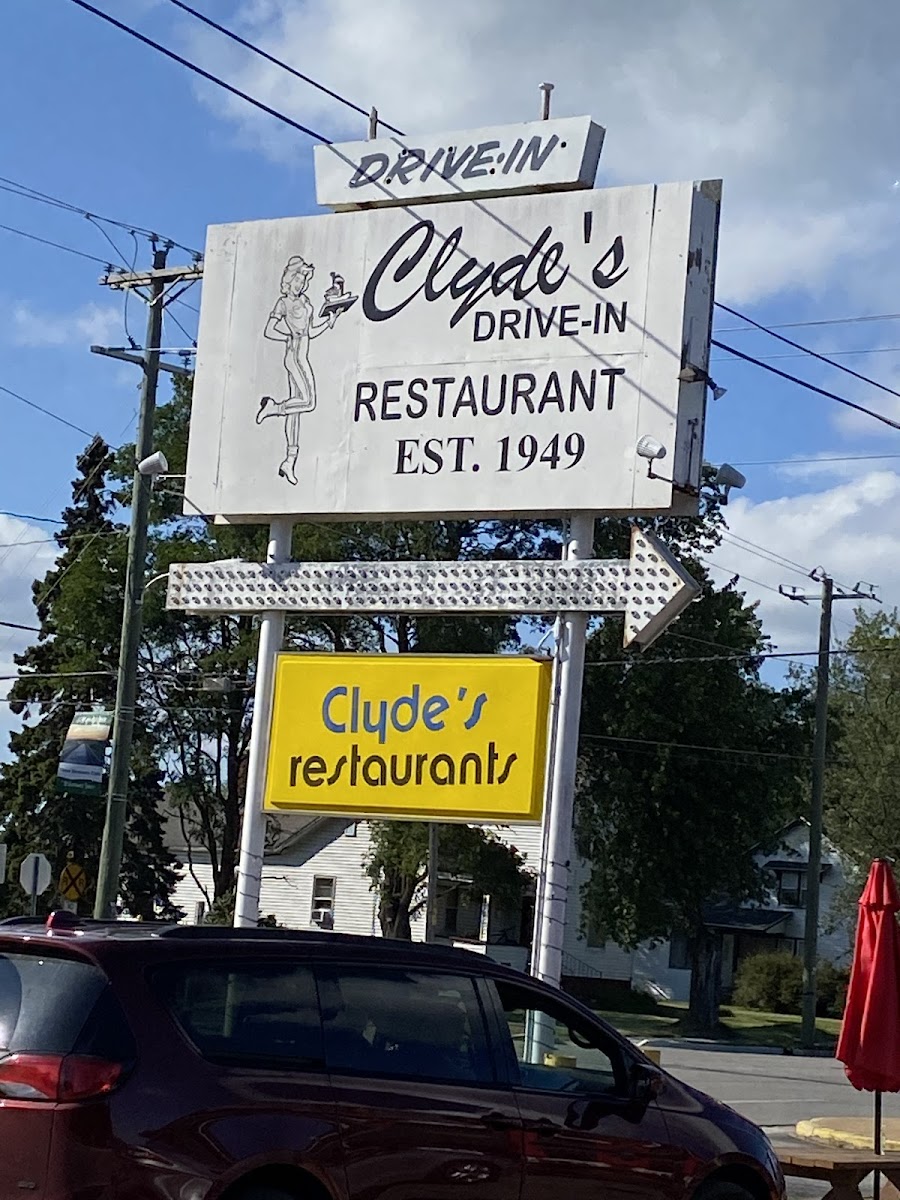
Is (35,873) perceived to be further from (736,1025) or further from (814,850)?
(736,1025)

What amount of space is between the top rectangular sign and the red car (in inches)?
310

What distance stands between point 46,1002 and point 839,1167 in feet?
17.1

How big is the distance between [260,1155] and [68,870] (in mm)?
24777

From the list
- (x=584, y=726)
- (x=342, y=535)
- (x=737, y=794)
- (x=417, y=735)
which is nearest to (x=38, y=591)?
(x=342, y=535)

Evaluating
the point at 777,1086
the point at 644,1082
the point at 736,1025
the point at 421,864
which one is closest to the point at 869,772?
the point at 736,1025

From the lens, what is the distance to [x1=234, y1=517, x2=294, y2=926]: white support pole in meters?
14.4

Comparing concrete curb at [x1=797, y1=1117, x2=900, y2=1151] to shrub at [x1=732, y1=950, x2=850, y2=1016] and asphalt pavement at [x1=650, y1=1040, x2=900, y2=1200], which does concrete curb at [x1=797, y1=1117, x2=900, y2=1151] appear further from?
shrub at [x1=732, y1=950, x2=850, y2=1016]

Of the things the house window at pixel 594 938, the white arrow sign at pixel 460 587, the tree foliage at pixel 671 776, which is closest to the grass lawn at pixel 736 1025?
the tree foliage at pixel 671 776

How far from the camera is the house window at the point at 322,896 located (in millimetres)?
52781

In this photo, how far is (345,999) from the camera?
729 centimetres

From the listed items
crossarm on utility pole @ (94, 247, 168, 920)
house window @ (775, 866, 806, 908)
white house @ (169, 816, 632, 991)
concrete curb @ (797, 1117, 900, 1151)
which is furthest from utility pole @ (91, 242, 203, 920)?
house window @ (775, 866, 806, 908)

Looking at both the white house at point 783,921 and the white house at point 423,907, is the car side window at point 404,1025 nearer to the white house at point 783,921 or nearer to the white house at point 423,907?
the white house at point 423,907

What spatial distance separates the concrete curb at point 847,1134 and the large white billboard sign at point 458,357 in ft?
15.4

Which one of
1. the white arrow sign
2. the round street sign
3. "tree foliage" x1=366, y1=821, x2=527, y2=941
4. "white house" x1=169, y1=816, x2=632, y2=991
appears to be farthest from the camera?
"white house" x1=169, y1=816, x2=632, y2=991
